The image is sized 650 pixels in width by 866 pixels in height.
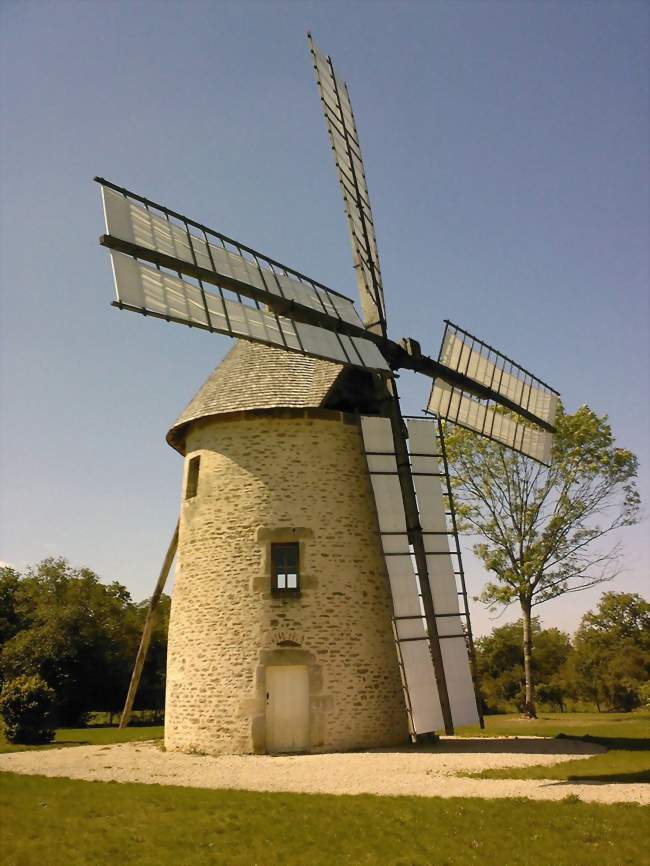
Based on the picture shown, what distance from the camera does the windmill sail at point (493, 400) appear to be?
1709cm

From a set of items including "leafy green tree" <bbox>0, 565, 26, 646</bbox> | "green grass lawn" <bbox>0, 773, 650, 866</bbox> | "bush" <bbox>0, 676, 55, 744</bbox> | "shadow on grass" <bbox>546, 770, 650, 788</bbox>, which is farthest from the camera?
"leafy green tree" <bbox>0, 565, 26, 646</bbox>

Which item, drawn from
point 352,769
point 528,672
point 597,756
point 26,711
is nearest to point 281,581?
point 352,769

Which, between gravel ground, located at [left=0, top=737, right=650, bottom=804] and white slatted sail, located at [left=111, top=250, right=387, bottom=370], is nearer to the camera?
gravel ground, located at [left=0, top=737, right=650, bottom=804]

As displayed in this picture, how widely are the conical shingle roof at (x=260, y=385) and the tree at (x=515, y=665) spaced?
24.0m

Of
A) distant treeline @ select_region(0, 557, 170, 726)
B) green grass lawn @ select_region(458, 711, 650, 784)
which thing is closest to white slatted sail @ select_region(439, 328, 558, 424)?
green grass lawn @ select_region(458, 711, 650, 784)

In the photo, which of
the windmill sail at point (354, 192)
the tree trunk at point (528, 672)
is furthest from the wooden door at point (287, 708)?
the tree trunk at point (528, 672)

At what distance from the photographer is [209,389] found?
16.2m

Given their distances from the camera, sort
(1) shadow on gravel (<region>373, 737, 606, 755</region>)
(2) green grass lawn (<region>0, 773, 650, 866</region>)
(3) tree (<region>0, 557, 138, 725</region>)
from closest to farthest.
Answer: (2) green grass lawn (<region>0, 773, 650, 866</region>)
(1) shadow on gravel (<region>373, 737, 606, 755</region>)
(3) tree (<region>0, 557, 138, 725</region>)

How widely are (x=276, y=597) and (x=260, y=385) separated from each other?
4.60 m

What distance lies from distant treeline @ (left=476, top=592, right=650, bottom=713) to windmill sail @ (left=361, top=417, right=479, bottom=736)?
63.7 feet

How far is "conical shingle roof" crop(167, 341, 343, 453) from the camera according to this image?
586 inches

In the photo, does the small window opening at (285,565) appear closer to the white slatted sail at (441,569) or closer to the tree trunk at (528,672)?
the white slatted sail at (441,569)

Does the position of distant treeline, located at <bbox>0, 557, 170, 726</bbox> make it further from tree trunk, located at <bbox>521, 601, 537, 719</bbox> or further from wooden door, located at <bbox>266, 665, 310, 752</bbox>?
tree trunk, located at <bbox>521, 601, 537, 719</bbox>

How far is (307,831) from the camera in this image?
24.4 feet
